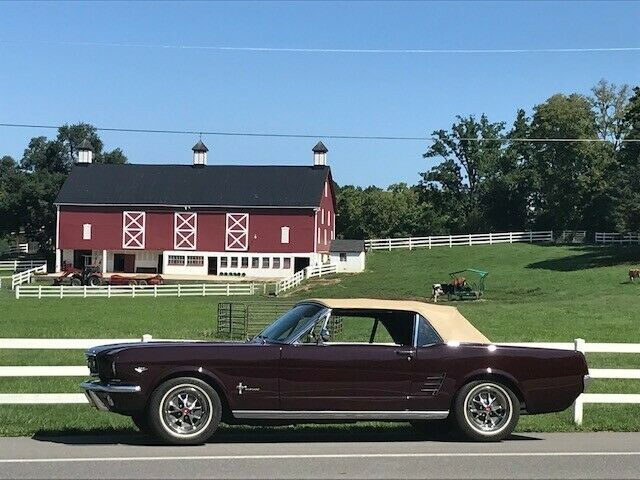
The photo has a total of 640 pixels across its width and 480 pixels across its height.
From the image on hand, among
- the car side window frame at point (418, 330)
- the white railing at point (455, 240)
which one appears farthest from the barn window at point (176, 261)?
the car side window frame at point (418, 330)

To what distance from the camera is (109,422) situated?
436 inches

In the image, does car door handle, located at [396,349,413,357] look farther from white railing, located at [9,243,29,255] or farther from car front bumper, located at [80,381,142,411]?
white railing, located at [9,243,29,255]

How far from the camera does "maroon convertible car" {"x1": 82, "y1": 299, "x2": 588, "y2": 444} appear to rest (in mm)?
9367

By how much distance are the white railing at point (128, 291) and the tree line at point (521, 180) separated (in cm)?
3318

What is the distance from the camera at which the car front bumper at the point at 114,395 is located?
923 centimetres

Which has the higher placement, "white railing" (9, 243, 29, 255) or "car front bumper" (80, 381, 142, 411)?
"white railing" (9, 243, 29, 255)

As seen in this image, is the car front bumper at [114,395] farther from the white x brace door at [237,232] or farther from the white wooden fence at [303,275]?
the white x brace door at [237,232]

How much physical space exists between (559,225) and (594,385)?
79.5 meters

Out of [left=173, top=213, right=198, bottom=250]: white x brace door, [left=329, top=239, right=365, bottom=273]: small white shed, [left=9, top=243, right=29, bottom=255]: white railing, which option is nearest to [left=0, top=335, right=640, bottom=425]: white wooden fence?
[left=329, top=239, right=365, bottom=273]: small white shed

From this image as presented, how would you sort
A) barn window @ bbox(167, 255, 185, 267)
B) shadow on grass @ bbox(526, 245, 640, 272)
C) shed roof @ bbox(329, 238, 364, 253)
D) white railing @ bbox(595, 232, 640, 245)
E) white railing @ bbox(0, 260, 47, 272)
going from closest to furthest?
shadow on grass @ bbox(526, 245, 640, 272) < shed roof @ bbox(329, 238, 364, 253) < barn window @ bbox(167, 255, 185, 267) < white railing @ bbox(595, 232, 640, 245) < white railing @ bbox(0, 260, 47, 272)

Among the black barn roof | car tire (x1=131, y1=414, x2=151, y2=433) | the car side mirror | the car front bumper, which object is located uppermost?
the black barn roof

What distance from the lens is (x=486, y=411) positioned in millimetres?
9969

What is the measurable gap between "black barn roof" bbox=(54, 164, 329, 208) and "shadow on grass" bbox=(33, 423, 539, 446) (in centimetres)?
5969

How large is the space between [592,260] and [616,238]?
20.7 meters
